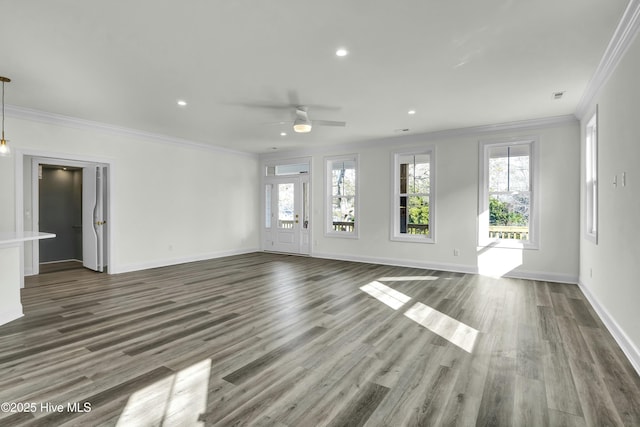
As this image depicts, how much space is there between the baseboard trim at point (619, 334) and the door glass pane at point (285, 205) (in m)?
6.36

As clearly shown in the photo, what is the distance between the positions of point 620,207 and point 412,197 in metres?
4.09

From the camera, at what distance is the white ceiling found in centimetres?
259

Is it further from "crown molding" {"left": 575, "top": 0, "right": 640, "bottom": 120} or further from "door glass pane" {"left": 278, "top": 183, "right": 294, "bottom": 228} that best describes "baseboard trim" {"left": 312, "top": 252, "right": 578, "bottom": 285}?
"crown molding" {"left": 575, "top": 0, "right": 640, "bottom": 120}

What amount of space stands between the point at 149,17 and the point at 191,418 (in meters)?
2.93

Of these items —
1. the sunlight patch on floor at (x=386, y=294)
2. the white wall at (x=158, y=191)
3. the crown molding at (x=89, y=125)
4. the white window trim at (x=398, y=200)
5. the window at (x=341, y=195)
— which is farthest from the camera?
the window at (x=341, y=195)

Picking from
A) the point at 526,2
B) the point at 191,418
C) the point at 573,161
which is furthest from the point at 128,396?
the point at 573,161

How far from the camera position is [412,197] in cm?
708

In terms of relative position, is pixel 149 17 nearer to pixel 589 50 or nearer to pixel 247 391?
pixel 247 391

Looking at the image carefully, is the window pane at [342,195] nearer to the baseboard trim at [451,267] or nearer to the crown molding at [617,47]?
the baseboard trim at [451,267]

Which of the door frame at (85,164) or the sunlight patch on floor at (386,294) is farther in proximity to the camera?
the door frame at (85,164)

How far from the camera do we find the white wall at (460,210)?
17.9 ft

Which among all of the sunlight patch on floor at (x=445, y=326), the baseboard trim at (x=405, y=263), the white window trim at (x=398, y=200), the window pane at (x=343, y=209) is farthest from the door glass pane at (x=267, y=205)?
the sunlight patch on floor at (x=445, y=326)

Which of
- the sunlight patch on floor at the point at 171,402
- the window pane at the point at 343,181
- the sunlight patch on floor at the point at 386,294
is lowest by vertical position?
the sunlight patch on floor at the point at 171,402

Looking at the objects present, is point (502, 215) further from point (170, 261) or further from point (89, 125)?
point (89, 125)
